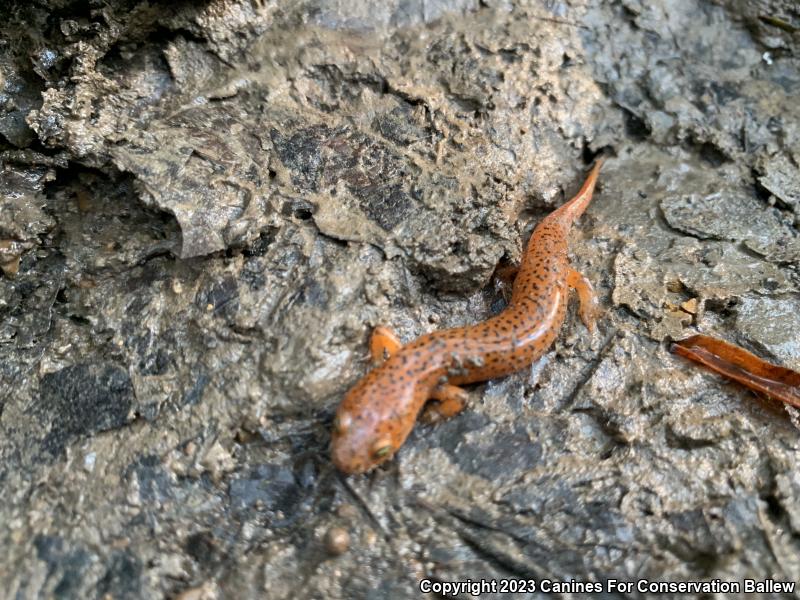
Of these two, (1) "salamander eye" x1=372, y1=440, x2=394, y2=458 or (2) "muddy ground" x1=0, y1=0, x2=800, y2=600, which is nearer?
(2) "muddy ground" x1=0, y1=0, x2=800, y2=600

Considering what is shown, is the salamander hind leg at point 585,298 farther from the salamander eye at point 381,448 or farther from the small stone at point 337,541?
the small stone at point 337,541

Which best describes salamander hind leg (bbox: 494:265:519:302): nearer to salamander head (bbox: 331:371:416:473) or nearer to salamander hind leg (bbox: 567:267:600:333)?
salamander hind leg (bbox: 567:267:600:333)

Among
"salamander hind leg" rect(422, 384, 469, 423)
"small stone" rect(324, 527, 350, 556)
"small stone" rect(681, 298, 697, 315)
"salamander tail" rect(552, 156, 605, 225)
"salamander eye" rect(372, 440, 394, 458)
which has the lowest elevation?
"small stone" rect(324, 527, 350, 556)

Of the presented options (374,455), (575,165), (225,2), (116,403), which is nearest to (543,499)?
(374,455)

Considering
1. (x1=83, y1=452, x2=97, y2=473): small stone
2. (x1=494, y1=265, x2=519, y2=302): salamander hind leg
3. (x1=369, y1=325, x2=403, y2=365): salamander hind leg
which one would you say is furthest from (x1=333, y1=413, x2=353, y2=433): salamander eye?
(x1=494, y1=265, x2=519, y2=302): salamander hind leg

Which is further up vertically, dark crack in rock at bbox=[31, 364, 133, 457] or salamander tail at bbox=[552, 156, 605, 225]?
salamander tail at bbox=[552, 156, 605, 225]

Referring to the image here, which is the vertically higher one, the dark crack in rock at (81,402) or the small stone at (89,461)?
the dark crack in rock at (81,402)

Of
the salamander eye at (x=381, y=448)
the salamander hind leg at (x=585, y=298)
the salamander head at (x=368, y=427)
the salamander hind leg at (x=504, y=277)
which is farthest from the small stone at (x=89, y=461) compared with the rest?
the salamander hind leg at (x=585, y=298)
